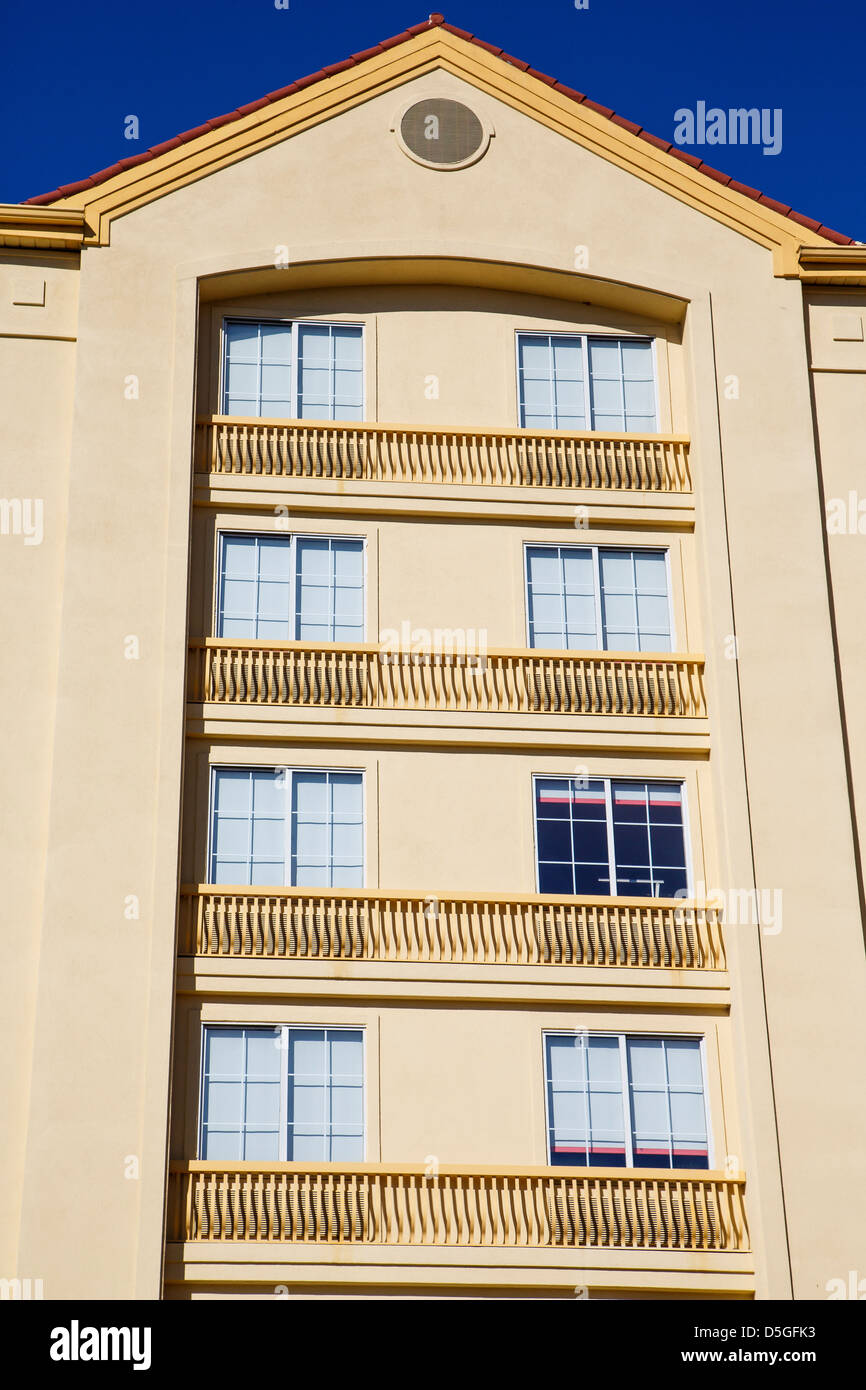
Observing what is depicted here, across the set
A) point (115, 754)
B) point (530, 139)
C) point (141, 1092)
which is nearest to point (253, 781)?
point (115, 754)

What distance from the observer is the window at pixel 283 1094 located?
22016mm

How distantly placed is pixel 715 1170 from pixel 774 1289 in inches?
62.3

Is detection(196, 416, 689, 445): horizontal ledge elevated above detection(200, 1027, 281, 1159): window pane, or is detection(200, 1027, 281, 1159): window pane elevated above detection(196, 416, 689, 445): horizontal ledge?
detection(196, 416, 689, 445): horizontal ledge

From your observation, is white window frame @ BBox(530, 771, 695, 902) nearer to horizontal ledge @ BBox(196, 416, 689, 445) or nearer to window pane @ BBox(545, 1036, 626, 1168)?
window pane @ BBox(545, 1036, 626, 1168)

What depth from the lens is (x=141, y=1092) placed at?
2161 centimetres

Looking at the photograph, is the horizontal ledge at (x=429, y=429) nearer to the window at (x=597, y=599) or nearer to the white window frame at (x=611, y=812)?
the window at (x=597, y=599)

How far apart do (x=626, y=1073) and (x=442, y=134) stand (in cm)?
1404

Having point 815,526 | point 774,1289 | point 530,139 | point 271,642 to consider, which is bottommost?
point 774,1289

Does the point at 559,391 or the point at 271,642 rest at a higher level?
the point at 559,391

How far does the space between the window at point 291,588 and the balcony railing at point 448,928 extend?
3.84 meters

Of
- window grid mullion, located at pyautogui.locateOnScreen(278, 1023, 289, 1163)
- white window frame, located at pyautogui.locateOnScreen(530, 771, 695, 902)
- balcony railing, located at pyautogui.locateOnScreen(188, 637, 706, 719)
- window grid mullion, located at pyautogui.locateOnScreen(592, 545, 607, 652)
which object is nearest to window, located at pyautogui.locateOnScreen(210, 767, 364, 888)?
balcony railing, located at pyautogui.locateOnScreen(188, 637, 706, 719)

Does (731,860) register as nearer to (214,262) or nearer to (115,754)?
(115,754)

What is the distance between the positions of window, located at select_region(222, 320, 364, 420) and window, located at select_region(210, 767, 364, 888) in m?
5.49

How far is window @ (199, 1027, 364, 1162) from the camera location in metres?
22.0
